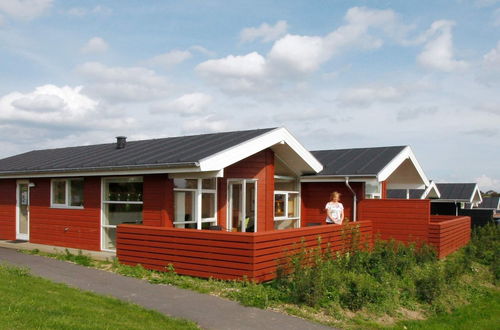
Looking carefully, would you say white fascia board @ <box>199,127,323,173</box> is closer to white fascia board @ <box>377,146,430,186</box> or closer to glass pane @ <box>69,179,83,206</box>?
white fascia board @ <box>377,146,430,186</box>

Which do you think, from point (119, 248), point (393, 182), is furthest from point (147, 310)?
point (393, 182)

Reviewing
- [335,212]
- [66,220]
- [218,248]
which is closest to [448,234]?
[335,212]

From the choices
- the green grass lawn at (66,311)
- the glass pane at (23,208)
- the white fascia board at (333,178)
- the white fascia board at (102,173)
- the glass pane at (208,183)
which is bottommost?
the green grass lawn at (66,311)

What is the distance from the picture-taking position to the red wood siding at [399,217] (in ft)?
46.9

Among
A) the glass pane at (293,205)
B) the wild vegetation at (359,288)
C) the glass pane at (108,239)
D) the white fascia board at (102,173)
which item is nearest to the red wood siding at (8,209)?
the white fascia board at (102,173)

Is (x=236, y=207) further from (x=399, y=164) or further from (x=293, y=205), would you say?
(x=399, y=164)

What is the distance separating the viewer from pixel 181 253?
9.98 m

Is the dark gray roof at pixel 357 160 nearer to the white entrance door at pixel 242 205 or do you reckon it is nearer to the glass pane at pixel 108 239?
the white entrance door at pixel 242 205

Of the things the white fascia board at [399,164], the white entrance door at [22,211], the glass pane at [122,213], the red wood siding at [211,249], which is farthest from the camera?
the white entrance door at [22,211]

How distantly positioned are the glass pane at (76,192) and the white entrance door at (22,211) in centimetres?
244

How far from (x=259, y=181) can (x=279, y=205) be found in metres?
2.16

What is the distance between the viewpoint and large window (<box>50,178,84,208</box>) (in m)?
13.8

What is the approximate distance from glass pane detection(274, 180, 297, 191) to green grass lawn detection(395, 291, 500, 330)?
7324 mm

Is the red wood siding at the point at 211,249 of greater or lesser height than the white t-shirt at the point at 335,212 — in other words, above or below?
below
